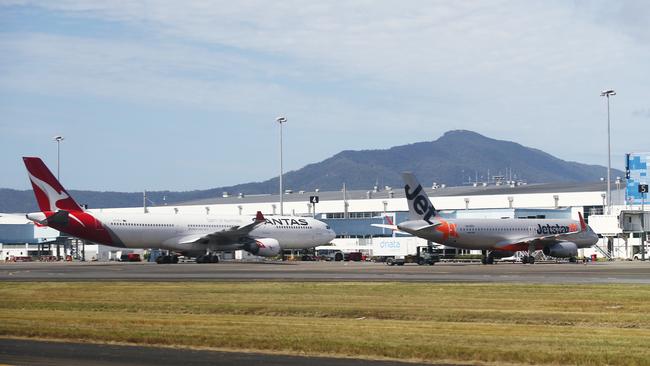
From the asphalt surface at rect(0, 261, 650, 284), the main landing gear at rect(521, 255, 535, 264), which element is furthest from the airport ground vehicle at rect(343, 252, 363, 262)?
the asphalt surface at rect(0, 261, 650, 284)

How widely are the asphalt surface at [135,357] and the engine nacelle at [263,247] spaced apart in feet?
229

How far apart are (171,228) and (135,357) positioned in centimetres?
7087

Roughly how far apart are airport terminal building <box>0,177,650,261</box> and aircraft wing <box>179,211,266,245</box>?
712 inches

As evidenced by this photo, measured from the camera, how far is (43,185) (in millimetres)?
84938

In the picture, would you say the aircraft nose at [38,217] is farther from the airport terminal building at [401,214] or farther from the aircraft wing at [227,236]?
the airport terminal building at [401,214]

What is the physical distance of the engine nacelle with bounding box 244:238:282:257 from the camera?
9350 cm

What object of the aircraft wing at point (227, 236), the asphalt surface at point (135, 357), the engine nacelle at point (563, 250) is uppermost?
the aircraft wing at point (227, 236)

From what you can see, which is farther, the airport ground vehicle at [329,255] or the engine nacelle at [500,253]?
the airport ground vehicle at [329,255]

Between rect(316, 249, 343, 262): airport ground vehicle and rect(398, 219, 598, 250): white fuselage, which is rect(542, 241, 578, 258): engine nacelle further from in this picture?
rect(316, 249, 343, 262): airport ground vehicle

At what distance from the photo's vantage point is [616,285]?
43844 mm

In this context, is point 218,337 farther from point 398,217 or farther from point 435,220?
point 398,217

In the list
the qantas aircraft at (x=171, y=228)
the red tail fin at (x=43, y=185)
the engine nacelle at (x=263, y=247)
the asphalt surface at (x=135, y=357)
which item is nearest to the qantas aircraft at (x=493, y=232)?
the engine nacelle at (x=263, y=247)

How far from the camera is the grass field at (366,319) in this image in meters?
22.4

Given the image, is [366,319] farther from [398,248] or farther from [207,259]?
[398,248]
